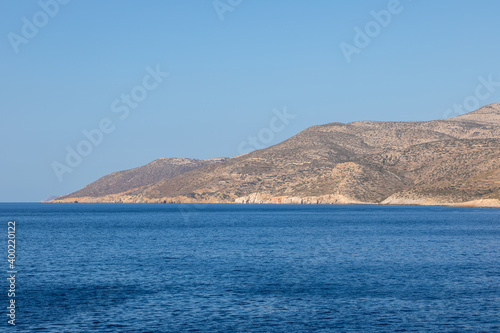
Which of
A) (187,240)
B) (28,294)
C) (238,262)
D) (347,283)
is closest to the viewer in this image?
(28,294)

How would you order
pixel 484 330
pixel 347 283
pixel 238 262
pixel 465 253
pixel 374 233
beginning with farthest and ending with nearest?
pixel 374 233, pixel 465 253, pixel 238 262, pixel 347 283, pixel 484 330

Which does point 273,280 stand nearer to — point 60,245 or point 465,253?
point 465,253

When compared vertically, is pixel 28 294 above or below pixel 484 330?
above

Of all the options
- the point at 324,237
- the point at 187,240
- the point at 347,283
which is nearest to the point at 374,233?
the point at 324,237

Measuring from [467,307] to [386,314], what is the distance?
19.5 feet

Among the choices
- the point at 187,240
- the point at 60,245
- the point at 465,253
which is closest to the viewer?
the point at 465,253

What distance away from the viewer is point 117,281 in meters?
50.2

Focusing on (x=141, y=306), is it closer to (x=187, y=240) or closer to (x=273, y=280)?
(x=273, y=280)

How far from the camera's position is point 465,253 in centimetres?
7019

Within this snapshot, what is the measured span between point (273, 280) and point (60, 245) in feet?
142

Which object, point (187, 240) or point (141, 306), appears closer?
point (141, 306)

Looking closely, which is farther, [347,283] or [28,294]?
[347,283]

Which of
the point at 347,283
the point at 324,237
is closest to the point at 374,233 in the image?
the point at 324,237

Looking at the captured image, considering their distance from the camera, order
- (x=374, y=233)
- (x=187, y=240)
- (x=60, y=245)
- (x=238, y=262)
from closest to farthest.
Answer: (x=238, y=262) < (x=60, y=245) < (x=187, y=240) < (x=374, y=233)
